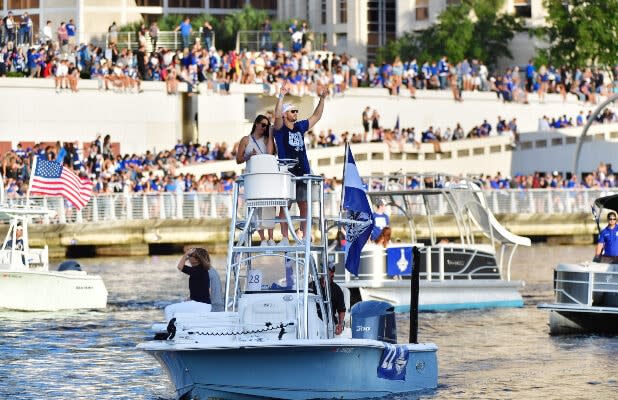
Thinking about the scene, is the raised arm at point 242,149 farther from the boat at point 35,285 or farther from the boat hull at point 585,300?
the boat at point 35,285

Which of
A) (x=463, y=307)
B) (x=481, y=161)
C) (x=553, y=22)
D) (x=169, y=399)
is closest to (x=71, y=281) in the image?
(x=463, y=307)

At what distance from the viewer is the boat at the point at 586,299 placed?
33.7 metres

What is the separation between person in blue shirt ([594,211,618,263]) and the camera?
111ft

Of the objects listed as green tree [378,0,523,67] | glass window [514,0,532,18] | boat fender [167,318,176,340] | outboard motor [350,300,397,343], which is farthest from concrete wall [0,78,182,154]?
boat fender [167,318,176,340]

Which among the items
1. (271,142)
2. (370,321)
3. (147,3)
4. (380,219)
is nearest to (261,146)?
(271,142)

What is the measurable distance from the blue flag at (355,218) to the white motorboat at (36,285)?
1535 centimetres

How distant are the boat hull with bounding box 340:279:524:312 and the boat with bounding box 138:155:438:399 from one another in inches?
535

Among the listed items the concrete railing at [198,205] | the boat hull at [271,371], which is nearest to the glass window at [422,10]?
the concrete railing at [198,205]

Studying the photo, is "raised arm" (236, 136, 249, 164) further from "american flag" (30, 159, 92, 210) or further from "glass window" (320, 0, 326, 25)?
"glass window" (320, 0, 326, 25)

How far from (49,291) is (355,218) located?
15.9 metres

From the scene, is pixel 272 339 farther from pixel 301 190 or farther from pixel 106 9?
pixel 106 9

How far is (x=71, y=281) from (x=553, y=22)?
54288mm

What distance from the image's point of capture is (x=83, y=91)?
73.1m

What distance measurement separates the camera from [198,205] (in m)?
63.2
